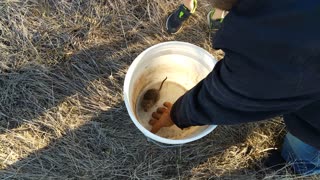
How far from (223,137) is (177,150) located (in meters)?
0.20

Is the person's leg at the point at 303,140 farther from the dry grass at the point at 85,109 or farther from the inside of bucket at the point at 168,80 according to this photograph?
the inside of bucket at the point at 168,80

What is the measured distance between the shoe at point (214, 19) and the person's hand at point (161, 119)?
1.31ft

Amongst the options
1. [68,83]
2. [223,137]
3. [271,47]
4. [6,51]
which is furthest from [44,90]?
[271,47]

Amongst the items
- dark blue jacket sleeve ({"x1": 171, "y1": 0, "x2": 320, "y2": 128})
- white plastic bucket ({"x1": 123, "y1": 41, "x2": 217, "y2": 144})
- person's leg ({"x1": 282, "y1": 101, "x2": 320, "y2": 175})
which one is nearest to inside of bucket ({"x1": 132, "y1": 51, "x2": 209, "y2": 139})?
white plastic bucket ({"x1": 123, "y1": 41, "x2": 217, "y2": 144})

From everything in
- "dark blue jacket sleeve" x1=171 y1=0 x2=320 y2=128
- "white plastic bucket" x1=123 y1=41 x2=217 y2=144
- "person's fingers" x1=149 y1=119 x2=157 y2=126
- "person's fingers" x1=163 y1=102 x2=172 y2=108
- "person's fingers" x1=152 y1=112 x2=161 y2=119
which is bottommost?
"person's fingers" x1=149 y1=119 x2=157 y2=126

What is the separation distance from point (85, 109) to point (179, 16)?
56 centimetres

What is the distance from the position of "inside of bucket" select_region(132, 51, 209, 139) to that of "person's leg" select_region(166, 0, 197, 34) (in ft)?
0.72

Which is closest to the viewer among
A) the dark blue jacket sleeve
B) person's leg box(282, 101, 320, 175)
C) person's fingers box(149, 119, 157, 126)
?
the dark blue jacket sleeve

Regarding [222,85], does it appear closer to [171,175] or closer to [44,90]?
[171,175]

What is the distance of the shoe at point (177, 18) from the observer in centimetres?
175

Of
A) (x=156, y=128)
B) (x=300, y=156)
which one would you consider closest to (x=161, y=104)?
(x=156, y=128)

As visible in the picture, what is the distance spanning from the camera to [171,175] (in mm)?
1639

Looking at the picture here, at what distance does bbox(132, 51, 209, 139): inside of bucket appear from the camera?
5.03 ft

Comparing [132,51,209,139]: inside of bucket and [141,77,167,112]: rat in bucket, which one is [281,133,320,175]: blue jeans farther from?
[141,77,167,112]: rat in bucket
